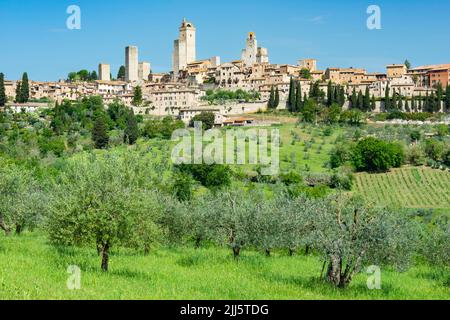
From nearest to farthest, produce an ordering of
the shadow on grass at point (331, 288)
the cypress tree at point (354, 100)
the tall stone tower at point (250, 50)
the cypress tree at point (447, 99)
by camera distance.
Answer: the shadow on grass at point (331, 288)
the cypress tree at point (447, 99)
the cypress tree at point (354, 100)
the tall stone tower at point (250, 50)

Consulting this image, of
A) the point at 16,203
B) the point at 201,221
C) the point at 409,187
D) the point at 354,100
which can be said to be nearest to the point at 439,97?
the point at 354,100

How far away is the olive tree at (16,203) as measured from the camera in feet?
72.5

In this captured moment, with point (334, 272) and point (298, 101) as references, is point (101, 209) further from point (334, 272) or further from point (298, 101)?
point (298, 101)

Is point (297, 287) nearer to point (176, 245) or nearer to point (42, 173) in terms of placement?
point (176, 245)

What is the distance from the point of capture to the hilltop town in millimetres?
83125

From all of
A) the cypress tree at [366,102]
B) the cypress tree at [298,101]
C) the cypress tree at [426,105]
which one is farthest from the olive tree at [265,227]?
the cypress tree at [426,105]

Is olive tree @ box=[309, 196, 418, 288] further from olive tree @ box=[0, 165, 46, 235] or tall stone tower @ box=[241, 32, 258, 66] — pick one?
tall stone tower @ box=[241, 32, 258, 66]

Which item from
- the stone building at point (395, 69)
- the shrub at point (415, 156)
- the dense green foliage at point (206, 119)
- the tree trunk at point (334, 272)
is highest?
the stone building at point (395, 69)

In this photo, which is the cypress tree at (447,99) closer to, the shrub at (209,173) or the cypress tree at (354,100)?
the cypress tree at (354,100)

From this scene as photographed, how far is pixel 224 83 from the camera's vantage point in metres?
94.0

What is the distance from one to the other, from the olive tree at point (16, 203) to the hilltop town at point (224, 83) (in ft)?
165

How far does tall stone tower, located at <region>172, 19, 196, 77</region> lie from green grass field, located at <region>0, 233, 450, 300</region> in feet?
285
